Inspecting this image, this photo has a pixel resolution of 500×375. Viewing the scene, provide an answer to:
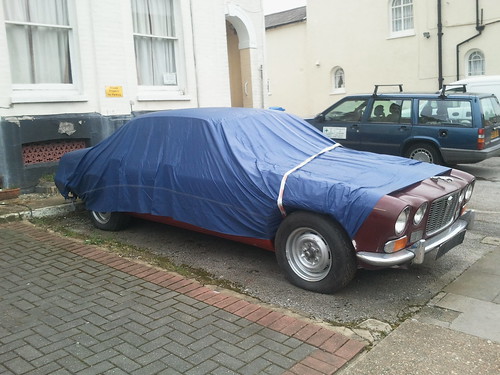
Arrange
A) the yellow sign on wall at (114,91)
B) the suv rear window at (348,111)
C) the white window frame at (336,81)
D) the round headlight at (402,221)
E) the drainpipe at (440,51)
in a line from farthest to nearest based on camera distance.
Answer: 1. the white window frame at (336,81)
2. the drainpipe at (440,51)
3. the suv rear window at (348,111)
4. the yellow sign on wall at (114,91)
5. the round headlight at (402,221)

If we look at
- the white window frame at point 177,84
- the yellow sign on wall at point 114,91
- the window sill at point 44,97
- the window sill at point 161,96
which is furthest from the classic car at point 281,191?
the white window frame at point 177,84

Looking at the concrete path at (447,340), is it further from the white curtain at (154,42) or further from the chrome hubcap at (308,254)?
the white curtain at (154,42)

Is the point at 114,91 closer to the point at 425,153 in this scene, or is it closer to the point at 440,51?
the point at 425,153

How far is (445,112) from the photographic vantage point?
9594 millimetres

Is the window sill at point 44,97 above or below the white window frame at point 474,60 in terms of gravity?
below

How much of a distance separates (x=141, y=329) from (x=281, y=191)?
1685 millimetres

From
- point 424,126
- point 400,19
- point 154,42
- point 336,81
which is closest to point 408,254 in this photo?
point 424,126

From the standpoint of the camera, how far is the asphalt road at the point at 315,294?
405 centimetres

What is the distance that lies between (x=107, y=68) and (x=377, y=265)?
275 inches

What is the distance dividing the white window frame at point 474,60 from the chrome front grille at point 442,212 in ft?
53.6

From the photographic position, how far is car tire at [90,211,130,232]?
243 inches

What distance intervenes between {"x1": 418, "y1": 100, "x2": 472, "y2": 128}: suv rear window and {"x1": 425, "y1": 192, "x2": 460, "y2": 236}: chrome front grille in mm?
5444

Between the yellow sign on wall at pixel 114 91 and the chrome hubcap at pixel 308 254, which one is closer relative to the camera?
the chrome hubcap at pixel 308 254

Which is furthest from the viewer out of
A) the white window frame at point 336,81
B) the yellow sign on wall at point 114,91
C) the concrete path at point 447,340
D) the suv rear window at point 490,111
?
the white window frame at point 336,81
